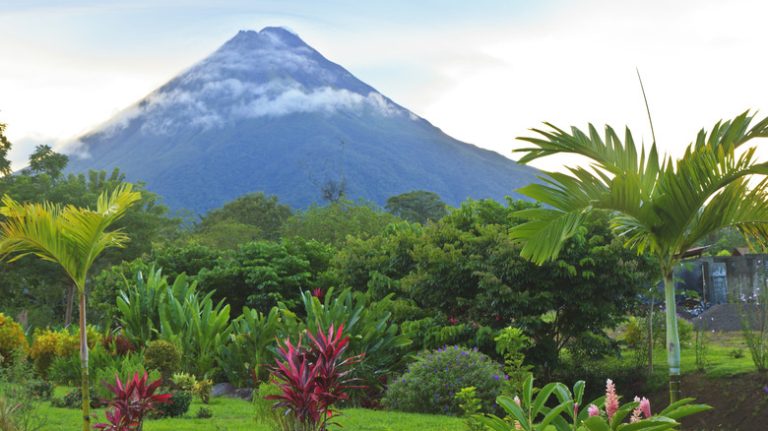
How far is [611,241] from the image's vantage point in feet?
43.5

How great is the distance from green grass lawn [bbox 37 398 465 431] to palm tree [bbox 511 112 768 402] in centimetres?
274

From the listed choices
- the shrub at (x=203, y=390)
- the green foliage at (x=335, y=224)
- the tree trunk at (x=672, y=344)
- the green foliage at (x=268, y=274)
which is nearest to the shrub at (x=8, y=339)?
the shrub at (x=203, y=390)

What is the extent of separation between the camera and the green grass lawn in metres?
9.35

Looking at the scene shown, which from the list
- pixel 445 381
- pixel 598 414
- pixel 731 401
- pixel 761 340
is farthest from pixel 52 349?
pixel 598 414

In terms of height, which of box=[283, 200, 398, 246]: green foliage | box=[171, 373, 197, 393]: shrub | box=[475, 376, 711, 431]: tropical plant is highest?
box=[283, 200, 398, 246]: green foliage

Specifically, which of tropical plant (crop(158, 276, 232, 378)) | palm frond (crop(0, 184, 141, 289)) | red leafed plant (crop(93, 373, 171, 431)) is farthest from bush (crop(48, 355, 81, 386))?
red leafed plant (crop(93, 373, 171, 431))

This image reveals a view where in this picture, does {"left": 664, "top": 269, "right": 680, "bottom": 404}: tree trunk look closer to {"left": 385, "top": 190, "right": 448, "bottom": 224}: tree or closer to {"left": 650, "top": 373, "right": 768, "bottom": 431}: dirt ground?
{"left": 650, "top": 373, "right": 768, "bottom": 431}: dirt ground

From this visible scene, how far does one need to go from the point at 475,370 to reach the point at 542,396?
7335mm

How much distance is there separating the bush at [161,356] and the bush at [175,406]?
5.64ft

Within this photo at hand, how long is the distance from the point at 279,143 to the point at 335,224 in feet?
396

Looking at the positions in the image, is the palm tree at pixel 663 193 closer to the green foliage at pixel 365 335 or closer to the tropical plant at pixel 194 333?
the green foliage at pixel 365 335

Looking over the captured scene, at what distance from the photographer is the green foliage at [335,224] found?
41.6 metres

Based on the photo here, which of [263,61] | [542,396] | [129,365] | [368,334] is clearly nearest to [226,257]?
[368,334]

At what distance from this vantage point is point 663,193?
7.43 meters
